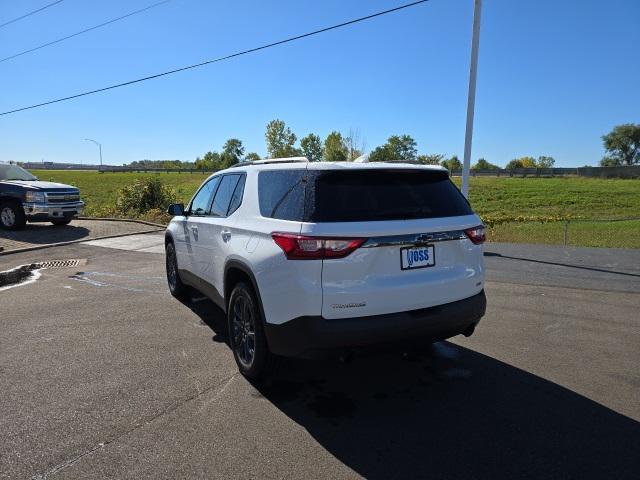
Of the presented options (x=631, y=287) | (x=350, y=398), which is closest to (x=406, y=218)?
(x=350, y=398)

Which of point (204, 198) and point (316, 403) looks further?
point (204, 198)

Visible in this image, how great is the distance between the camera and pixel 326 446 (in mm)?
2967

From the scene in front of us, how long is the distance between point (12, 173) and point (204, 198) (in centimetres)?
1226

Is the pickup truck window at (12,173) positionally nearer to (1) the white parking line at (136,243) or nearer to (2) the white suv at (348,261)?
(1) the white parking line at (136,243)

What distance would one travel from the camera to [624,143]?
10612 centimetres

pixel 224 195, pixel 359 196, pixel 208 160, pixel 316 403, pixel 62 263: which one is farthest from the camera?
pixel 208 160

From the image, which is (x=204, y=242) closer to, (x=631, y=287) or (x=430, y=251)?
(x=430, y=251)

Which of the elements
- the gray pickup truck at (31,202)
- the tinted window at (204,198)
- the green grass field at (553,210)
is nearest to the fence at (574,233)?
the green grass field at (553,210)

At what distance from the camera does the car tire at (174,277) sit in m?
6.46

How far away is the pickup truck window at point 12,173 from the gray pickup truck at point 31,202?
0.06 metres

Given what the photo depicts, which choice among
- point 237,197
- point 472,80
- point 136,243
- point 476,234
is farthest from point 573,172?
point 237,197

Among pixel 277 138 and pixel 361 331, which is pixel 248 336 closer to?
pixel 361 331

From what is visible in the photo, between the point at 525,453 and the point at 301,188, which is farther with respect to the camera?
the point at 301,188

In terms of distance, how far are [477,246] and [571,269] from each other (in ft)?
19.0
